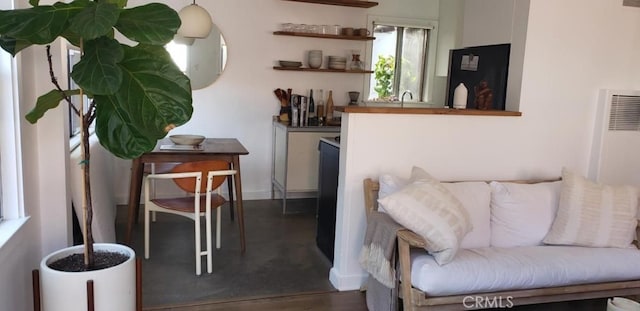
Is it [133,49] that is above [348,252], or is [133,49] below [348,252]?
above

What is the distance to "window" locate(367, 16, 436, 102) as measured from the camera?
5566 mm

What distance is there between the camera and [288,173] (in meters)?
4.69

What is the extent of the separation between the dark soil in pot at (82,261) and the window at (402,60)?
4016 mm

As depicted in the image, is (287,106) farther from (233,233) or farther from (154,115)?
(154,115)

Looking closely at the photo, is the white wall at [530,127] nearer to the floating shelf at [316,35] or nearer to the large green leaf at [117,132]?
the large green leaf at [117,132]

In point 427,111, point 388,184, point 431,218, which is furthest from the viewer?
point 427,111

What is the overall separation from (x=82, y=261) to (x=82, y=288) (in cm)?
19

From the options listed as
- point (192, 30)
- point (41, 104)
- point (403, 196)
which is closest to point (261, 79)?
point (192, 30)

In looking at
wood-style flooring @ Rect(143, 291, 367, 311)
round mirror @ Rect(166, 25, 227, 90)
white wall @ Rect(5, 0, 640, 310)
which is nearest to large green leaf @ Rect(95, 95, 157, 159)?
white wall @ Rect(5, 0, 640, 310)

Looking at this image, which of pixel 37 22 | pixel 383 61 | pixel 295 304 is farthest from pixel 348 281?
pixel 383 61

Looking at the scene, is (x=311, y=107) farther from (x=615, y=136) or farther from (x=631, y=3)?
(x=631, y=3)

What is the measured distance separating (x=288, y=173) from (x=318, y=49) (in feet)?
4.60

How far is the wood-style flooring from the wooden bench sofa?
437mm

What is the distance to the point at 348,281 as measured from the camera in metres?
2.96
